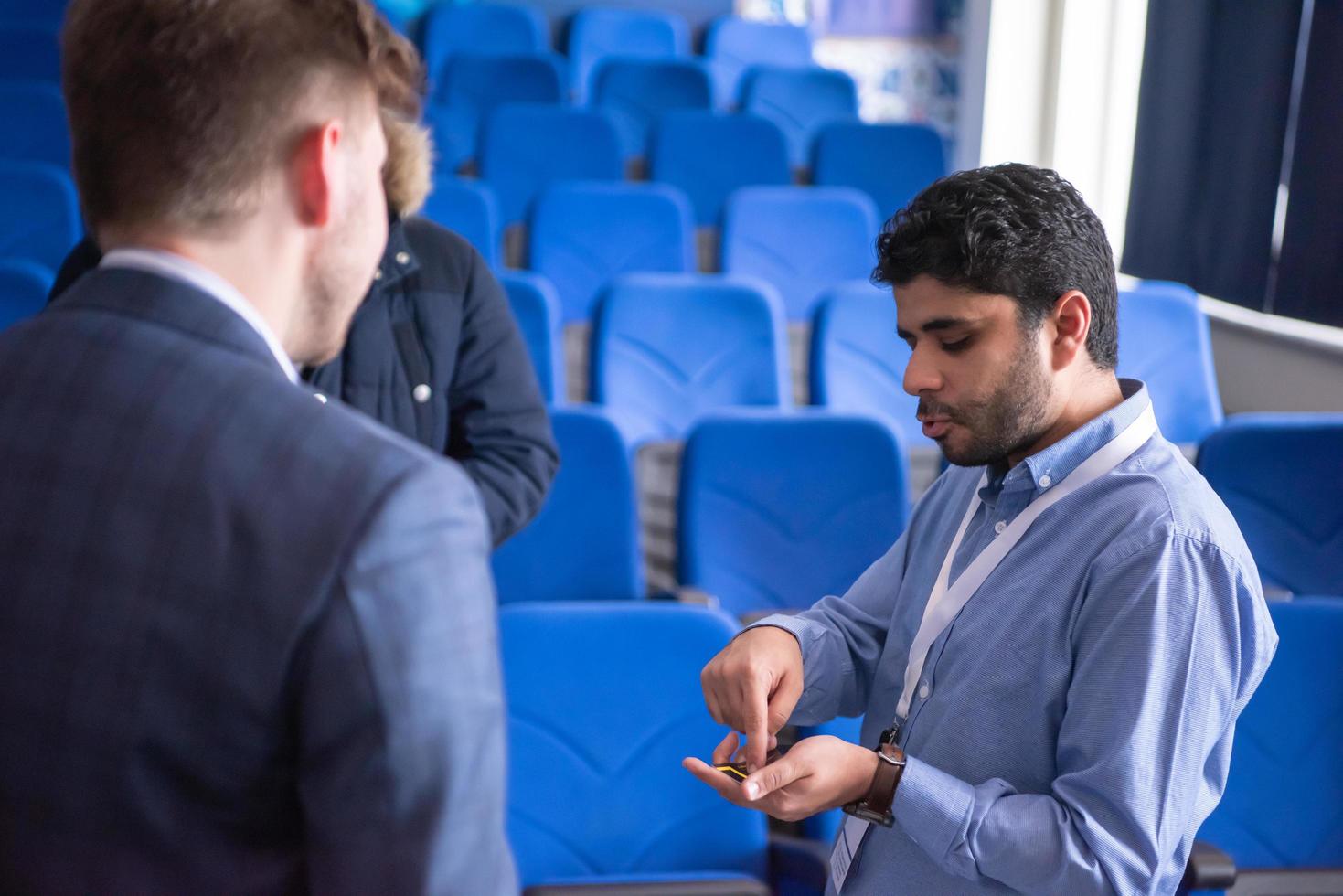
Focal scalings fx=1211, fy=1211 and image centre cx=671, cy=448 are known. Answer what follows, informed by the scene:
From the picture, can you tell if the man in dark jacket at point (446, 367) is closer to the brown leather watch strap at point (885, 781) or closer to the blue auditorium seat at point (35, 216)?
the brown leather watch strap at point (885, 781)

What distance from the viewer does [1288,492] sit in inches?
111

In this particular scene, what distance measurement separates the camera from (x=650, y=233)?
4582 mm

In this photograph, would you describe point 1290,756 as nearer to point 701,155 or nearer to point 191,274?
point 191,274

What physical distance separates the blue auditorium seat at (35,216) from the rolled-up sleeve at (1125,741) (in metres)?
3.81

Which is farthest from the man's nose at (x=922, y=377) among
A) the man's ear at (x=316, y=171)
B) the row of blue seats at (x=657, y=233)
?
the row of blue seats at (x=657, y=233)

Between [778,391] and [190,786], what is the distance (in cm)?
297

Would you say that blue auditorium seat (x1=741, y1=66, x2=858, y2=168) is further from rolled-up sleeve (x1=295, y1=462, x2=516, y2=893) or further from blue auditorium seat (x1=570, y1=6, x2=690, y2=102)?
rolled-up sleeve (x1=295, y1=462, x2=516, y2=893)

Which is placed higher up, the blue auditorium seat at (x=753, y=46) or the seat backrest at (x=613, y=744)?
the blue auditorium seat at (x=753, y=46)

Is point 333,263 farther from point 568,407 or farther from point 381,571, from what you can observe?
point 568,407

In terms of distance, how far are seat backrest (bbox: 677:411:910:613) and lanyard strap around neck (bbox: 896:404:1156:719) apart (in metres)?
1.45

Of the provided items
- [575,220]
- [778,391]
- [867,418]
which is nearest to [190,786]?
[867,418]

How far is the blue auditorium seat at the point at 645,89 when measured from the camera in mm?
6770

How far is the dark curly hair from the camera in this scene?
4.26 feet

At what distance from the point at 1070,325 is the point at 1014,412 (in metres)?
0.11
